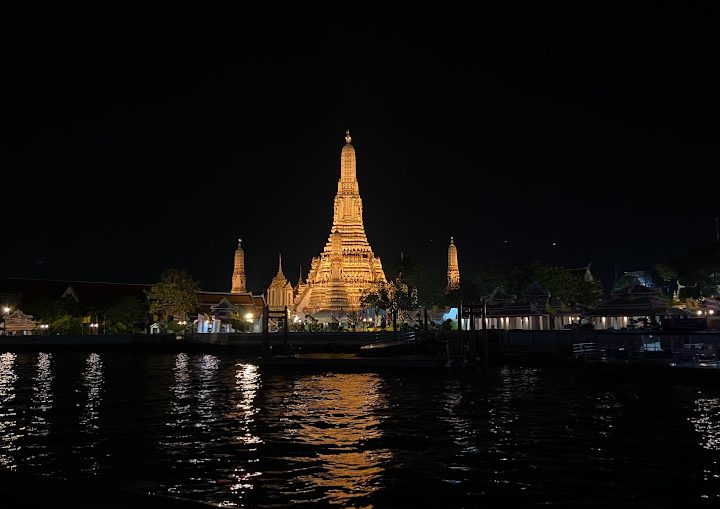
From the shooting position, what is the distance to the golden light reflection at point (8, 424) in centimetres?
1596

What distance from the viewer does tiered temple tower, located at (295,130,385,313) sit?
3775 inches

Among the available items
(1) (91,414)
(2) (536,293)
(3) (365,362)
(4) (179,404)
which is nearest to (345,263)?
(2) (536,293)

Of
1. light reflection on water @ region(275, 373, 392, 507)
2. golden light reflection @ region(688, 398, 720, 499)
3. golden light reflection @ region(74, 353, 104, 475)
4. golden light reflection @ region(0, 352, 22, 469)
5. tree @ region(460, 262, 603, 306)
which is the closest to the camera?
light reflection on water @ region(275, 373, 392, 507)

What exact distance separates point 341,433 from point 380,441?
1.72 m

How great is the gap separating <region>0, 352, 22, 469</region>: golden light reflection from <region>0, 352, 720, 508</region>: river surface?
9 centimetres

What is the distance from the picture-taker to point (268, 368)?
45.6 metres

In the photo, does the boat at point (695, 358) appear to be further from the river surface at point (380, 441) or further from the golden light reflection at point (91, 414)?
the golden light reflection at point (91, 414)

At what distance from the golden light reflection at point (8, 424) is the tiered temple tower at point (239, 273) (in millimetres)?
82695

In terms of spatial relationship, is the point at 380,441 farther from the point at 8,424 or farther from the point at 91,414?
the point at 8,424

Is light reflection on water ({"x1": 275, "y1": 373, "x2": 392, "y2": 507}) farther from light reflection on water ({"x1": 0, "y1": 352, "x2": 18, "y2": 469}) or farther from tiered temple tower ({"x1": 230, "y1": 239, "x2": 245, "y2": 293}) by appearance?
tiered temple tower ({"x1": 230, "y1": 239, "x2": 245, "y2": 293})

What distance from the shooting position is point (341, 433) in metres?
19.2

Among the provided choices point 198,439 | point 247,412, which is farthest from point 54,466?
point 247,412

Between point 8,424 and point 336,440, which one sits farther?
point 8,424

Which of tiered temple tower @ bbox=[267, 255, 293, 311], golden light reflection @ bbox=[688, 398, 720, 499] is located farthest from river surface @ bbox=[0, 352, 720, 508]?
tiered temple tower @ bbox=[267, 255, 293, 311]
